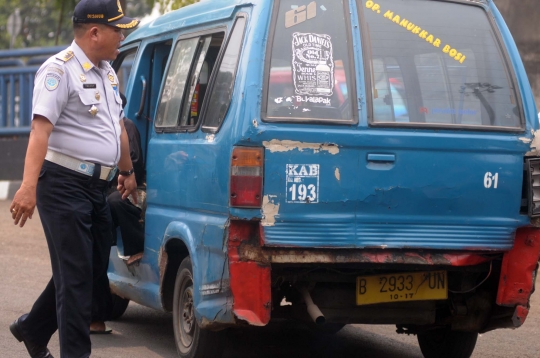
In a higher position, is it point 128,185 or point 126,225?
point 128,185

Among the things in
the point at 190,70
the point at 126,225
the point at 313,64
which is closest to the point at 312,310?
the point at 313,64

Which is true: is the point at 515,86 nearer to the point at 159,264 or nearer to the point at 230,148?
the point at 230,148

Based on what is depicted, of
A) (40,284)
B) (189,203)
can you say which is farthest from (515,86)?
(40,284)

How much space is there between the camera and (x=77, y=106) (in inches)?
173

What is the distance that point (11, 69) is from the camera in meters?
13.6

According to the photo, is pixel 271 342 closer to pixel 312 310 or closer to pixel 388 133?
pixel 312 310

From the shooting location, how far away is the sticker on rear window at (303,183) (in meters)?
4.27

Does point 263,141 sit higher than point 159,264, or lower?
higher

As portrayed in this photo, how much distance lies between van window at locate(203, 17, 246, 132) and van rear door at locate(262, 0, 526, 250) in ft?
0.73

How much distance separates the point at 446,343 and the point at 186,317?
5.18 ft

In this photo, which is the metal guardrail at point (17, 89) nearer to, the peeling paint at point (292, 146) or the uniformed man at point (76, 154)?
the uniformed man at point (76, 154)

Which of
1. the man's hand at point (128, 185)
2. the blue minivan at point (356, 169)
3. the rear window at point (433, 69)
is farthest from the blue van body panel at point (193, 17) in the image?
the man's hand at point (128, 185)

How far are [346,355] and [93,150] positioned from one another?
2.25 metres

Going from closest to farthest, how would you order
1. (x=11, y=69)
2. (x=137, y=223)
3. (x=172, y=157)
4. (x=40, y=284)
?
(x=172, y=157), (x=137, y=223), (x=40, y=284), (x=11, y=69)
